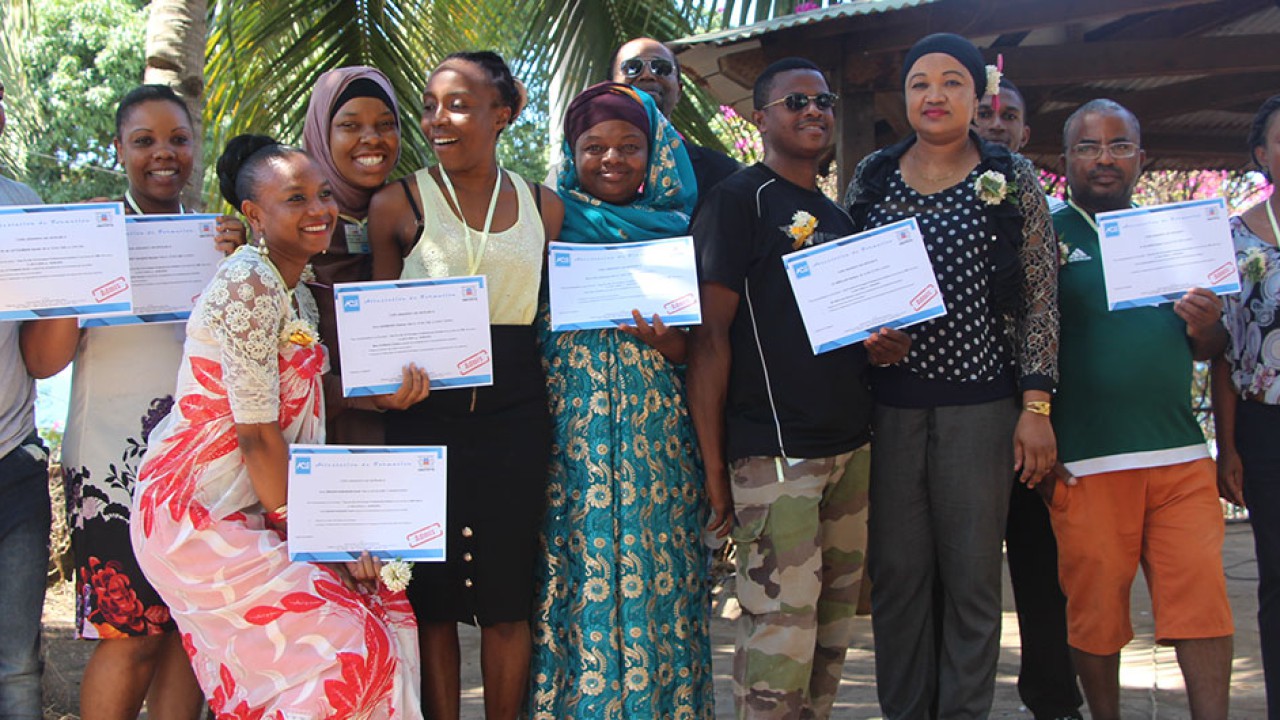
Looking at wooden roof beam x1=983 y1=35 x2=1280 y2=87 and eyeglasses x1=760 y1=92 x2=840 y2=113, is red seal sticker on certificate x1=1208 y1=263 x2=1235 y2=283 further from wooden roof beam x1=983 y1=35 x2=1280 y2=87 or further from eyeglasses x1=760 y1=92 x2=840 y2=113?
wooden roof beam x1=983 y1=35 x2=1280 y2=87

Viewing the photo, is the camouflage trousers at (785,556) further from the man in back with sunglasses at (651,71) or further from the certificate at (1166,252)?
the man in back with sunglasses at (651,71)

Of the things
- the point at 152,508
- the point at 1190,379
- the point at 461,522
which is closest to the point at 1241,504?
the point at 1190,379

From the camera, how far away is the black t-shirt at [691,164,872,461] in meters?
3.52

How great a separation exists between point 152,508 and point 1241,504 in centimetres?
333

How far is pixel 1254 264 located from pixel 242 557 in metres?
3.18

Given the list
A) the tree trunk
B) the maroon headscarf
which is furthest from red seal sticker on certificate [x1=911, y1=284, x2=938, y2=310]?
the tree trunk

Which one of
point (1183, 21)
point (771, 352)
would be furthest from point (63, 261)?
point (1183, 21)

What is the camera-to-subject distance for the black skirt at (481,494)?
348 centimetres

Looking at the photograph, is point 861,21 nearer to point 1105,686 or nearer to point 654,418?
point 654,418

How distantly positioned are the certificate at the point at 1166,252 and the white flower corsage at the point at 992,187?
322 mm

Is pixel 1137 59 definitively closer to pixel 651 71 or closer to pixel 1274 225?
pixel 1274 225

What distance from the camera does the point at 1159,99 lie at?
7.73 m

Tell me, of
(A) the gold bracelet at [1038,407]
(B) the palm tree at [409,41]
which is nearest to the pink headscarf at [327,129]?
(A) the gold bracelet at [1038,407]

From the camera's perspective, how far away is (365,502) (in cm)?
306
